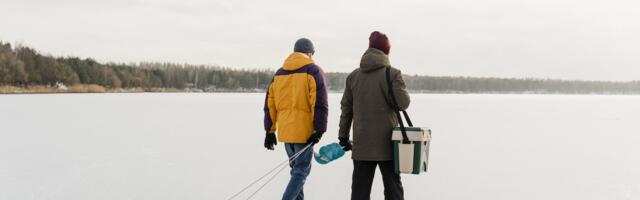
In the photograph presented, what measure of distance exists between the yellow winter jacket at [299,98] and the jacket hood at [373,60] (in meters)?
0.46

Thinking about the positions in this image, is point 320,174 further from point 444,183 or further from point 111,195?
point 111,195

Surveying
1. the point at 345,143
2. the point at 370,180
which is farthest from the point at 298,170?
the point at 370,180

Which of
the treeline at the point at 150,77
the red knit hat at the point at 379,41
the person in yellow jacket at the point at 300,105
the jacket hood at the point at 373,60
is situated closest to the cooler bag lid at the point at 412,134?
the jacket hood at the point at 373,60

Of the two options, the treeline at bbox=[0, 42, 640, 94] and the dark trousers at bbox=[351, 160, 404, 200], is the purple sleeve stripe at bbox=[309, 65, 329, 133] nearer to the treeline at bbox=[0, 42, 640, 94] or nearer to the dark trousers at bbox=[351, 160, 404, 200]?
the dark trousers at bbox=[351, 160, 404, 200]

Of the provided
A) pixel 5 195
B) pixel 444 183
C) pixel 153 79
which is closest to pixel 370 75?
pixel 444 183

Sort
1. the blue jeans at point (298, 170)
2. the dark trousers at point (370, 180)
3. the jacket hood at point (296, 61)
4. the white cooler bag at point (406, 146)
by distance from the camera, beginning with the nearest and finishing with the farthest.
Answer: the white cooler bag at point (406, 146), the dark trousers at point (370, 180), the jacket hood at point (296, 61), the blue jeans at point (298, 170)

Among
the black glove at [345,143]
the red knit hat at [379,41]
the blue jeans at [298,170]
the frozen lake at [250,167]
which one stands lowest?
the frozen lake at [250,167]

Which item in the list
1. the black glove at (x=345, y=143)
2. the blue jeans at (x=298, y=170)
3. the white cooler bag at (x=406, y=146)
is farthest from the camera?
the blue jeans at (x=298, y=170)

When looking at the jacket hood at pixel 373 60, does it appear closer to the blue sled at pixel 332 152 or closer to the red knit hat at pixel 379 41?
the red knit hat at pixel 379 41

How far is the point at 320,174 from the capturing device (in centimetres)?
634

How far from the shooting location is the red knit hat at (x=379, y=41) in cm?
358

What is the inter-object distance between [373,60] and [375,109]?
1.01ft

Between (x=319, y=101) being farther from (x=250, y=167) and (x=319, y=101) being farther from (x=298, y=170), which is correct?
(x=250, y=167)

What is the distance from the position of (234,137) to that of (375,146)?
7404 mm
